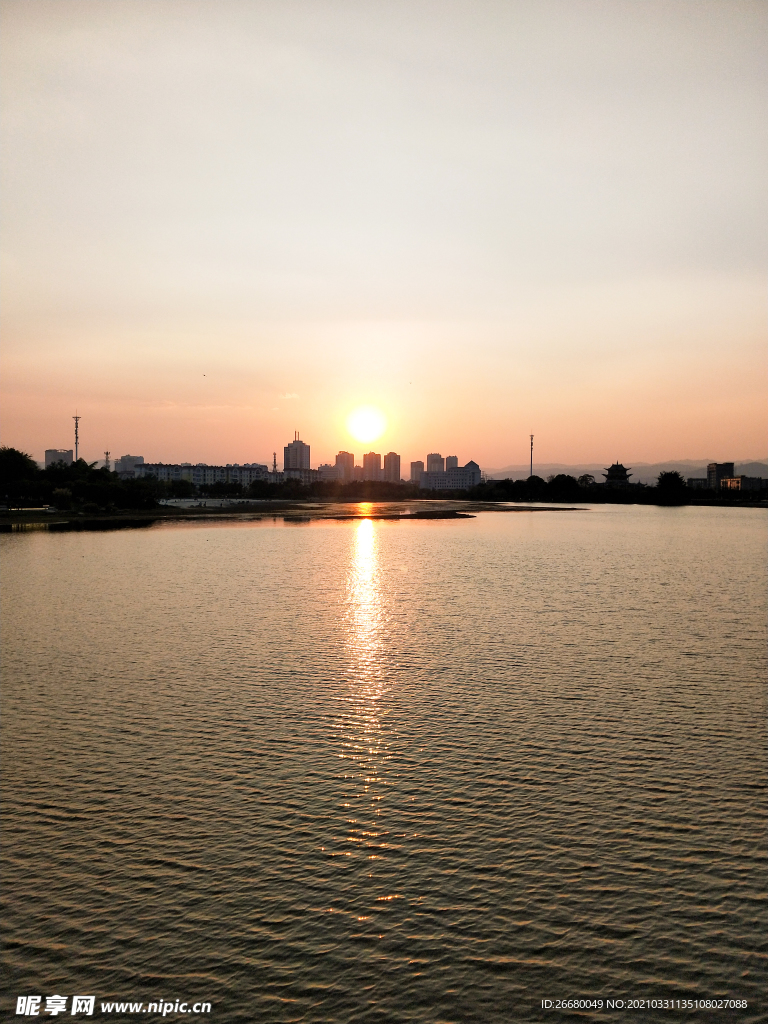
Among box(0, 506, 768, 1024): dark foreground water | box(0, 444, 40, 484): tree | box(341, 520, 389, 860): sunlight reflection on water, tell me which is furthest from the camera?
box(0, 444, 40, 484): tree

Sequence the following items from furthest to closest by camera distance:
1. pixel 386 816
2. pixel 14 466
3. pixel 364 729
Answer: pixel 14 466 < pixel 364 729 < pixel 386 816

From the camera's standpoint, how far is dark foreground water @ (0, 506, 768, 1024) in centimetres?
1163

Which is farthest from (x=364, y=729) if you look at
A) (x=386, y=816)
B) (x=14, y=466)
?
(x=14, y=466)

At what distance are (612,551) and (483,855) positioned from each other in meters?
68.2

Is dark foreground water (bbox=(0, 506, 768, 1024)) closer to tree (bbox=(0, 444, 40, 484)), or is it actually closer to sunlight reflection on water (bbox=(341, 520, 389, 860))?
sunlight reflection on water (bbox=(341, 520, 389, 860))

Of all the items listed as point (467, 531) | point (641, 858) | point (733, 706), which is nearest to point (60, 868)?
point (641, 858)

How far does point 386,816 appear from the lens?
1670 cm

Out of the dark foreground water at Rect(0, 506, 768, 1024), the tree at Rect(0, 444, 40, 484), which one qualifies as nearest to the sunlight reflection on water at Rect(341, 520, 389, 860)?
the dark foreground water at Rect(0, 506, 768, 1024)

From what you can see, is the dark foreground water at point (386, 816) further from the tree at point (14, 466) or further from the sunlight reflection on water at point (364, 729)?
the tree at point (14, 466)

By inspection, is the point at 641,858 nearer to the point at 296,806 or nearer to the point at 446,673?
the point at 296,806

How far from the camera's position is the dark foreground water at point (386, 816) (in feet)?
38.2

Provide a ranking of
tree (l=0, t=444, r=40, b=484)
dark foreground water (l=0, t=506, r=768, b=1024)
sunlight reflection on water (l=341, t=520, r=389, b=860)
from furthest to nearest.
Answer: tree (l=0, t=444, r=40, b=484) → sunlight reflection on water (l=341, t=520, r=389, b=860) → dark foreground water (l=0, t=506, r=768, b=1024)

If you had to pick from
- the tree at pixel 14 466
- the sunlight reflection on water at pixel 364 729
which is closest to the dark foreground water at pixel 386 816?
the sunlight reflection on water at pixel 364 729

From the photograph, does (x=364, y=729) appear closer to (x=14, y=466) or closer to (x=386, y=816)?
(x=386, y=816)
